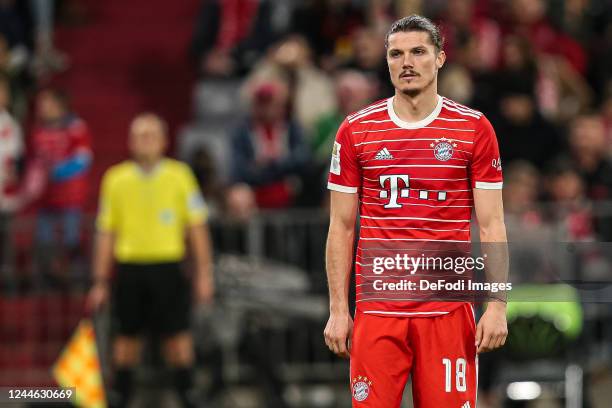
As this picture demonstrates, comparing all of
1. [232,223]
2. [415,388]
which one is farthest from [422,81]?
[232,223]

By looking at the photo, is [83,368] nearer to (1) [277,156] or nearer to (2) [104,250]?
(2) [104,250]

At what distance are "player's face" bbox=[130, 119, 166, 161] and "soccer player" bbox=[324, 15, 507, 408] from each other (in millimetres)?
4989

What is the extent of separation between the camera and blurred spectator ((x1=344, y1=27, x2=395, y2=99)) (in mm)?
13648

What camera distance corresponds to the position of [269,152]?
1321 cm

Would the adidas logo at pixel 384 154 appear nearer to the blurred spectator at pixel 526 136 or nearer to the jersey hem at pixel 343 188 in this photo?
the jersey hem at pixel 343 188

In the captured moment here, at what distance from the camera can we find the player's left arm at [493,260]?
6.70 meters

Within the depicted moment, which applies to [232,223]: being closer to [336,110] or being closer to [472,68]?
[336,110]

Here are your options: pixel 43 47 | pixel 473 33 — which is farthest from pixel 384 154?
pixel 43 47

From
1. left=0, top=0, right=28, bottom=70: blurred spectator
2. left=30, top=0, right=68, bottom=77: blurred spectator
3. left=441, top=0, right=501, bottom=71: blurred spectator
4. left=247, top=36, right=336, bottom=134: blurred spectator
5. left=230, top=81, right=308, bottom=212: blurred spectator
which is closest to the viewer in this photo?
left=230, top=81, right=308, bottom=212: blurred spectator

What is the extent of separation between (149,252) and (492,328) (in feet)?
18.2

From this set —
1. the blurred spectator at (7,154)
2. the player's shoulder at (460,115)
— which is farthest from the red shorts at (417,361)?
the blurred spectator at (7,154)

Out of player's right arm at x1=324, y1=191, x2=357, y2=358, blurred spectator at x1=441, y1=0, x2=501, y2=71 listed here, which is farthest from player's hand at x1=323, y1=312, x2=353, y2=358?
blurred spectator at x1=441, y1=0, x2=501, y2=71

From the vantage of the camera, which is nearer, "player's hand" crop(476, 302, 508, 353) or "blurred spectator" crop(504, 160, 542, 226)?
"player's hand" crop(476, 302, 508, 353)

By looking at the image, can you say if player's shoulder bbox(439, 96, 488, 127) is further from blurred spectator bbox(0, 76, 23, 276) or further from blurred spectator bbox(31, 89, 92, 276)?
blurred spectator bbox(0, 76, 23, 276)
